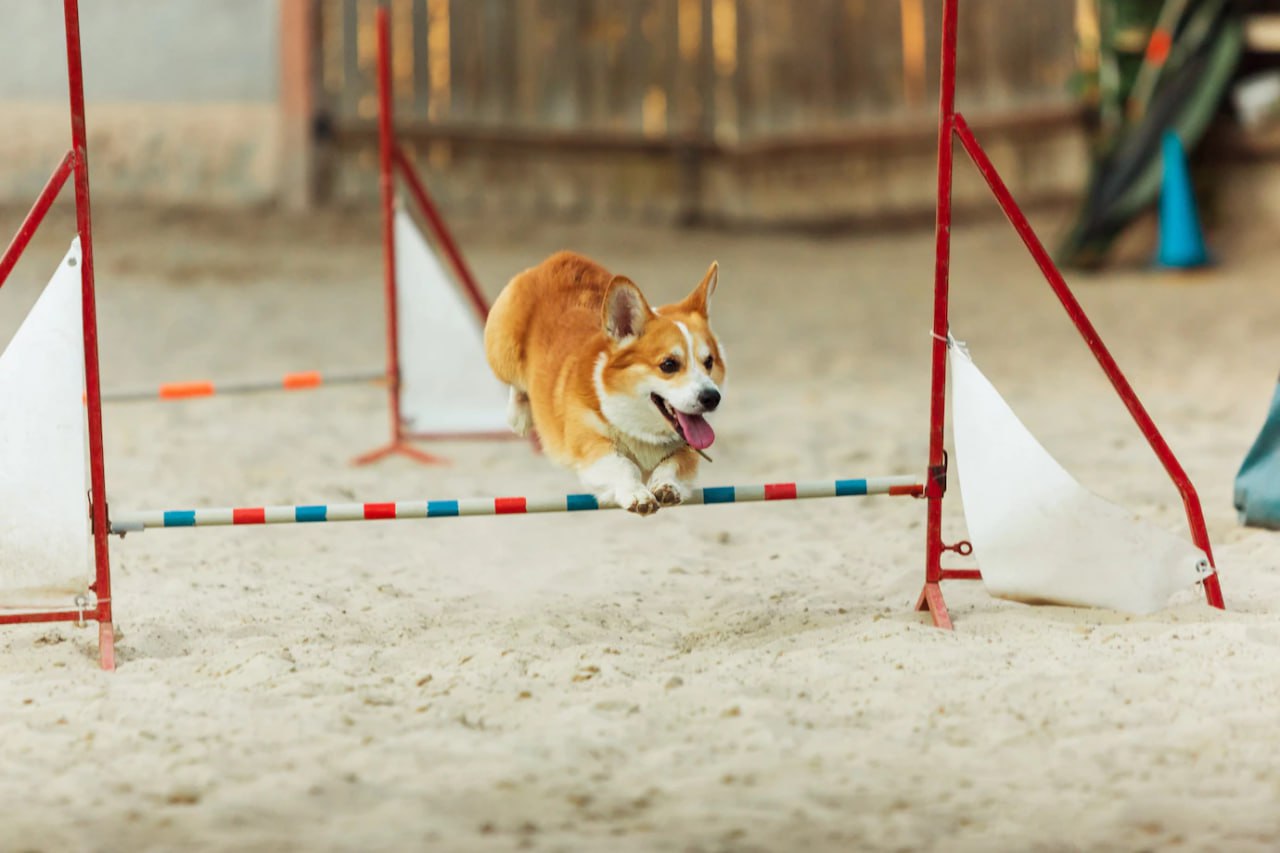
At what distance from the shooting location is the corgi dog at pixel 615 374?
3453 mm

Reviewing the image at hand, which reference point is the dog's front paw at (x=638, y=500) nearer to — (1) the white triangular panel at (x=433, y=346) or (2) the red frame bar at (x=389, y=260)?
(2) the red frame bar at (x=389, y=260)

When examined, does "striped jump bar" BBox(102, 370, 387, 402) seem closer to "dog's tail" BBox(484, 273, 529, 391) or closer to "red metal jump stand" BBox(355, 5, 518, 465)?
"red metal jump stand" BBox(355, 5, 518, 465)

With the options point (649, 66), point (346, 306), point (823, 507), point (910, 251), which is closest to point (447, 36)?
point (649, 66)

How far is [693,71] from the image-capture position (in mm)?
11484

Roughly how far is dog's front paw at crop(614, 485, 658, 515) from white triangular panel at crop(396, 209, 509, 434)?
261 cm

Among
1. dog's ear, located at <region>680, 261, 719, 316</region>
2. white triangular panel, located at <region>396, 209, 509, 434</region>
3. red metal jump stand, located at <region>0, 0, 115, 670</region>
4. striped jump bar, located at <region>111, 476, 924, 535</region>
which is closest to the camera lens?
red metal jump stand, located at <region>0, 0, 115, 670</region>

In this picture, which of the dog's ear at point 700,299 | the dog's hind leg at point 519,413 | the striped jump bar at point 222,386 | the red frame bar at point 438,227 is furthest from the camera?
the red frame bar at point 438,227

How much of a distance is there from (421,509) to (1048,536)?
1.44 metres

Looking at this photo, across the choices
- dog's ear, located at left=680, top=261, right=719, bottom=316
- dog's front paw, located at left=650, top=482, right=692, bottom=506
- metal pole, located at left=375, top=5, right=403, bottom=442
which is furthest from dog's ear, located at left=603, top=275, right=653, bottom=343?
metal pole, located at left=375, top=5, right=403, bottom=442

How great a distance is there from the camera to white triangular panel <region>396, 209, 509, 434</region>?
604cm

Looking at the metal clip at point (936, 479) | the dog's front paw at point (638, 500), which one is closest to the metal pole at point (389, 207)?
the dog's front paw at point (638, 500)

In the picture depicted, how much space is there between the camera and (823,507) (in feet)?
16.9

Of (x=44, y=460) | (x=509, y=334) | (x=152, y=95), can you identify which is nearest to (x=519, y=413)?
(x=509, y=334)

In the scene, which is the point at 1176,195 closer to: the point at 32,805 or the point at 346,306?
the point at 346,306
